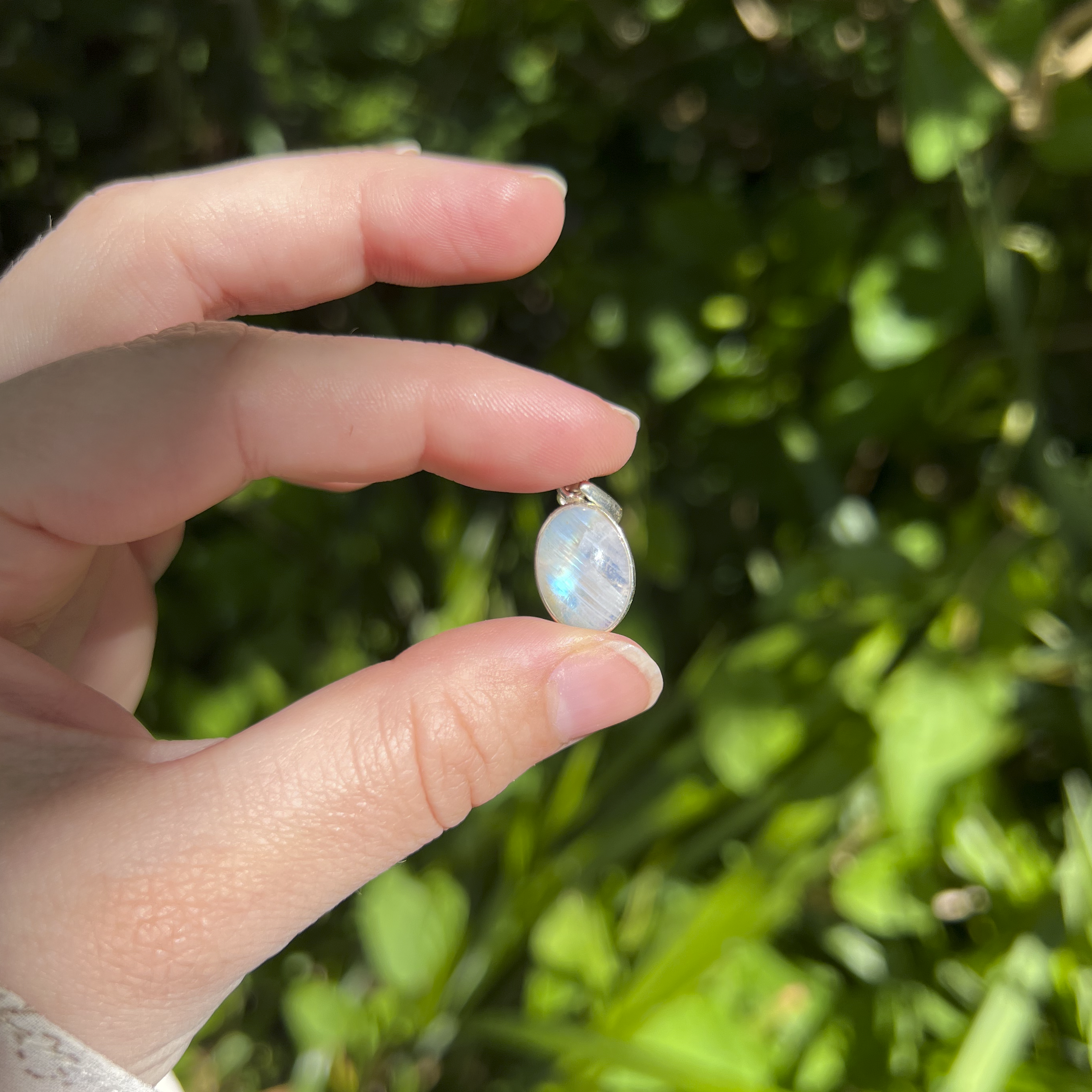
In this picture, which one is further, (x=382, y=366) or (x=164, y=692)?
(x=164, y=692)

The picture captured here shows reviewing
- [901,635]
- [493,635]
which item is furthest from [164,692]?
[901,635]

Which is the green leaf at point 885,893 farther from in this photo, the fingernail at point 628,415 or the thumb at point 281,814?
the fingernail at point 628,415

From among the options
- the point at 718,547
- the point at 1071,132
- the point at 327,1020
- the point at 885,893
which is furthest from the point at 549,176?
the point at 327,1020

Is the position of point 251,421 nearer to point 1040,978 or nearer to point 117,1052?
point 117,1052

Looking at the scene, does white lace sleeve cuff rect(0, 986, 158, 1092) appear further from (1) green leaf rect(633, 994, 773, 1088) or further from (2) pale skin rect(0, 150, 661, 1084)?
(1) green leaf rect(633, 994, 773, 1088)

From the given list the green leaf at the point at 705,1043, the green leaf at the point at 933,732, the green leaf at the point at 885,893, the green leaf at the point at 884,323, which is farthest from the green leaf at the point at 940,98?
the green leaf at the point at 705,1043

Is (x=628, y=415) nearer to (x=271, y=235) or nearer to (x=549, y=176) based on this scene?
(x=549, y=176)

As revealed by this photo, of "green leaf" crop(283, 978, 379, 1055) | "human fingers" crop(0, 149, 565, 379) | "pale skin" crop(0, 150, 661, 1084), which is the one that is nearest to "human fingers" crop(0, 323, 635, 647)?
"pale skin" crop(0, 150, 661, 1084)
